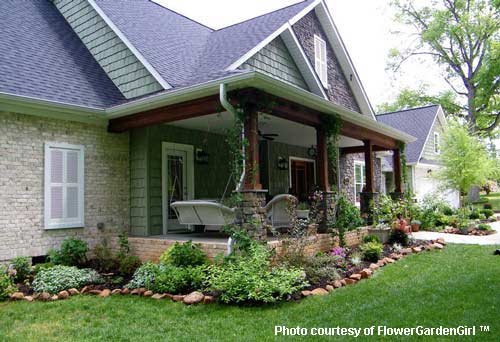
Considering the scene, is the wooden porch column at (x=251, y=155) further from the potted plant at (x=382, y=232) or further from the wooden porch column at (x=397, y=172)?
the wooden porch column at (x=397, y=172)

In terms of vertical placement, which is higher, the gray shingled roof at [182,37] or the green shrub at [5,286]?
the gray shingled roof at [182,37]

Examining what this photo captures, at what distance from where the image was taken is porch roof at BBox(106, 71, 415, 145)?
646 cm

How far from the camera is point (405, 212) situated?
12609mm

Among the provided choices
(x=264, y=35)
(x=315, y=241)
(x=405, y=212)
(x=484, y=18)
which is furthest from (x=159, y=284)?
(x=484, y=18)

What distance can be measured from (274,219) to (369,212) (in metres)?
4.00

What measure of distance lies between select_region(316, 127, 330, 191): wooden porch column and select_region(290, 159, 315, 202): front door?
16.4ft

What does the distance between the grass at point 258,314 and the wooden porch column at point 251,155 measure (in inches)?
82.3

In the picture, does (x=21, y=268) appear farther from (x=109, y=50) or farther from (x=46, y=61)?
(x=109, y=50)

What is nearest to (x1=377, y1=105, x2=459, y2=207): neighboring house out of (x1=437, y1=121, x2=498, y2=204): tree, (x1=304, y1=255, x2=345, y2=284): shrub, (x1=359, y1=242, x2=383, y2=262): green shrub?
(x1=437, y1=121, x2=498, y2=204): tree

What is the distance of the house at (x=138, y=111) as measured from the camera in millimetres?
7199

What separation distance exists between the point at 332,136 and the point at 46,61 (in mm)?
6315

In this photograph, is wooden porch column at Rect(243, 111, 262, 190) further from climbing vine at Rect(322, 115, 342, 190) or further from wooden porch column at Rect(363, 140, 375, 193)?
wooden porch column at Rect(363, 140, 375, 193)

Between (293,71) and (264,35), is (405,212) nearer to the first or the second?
(293,71)

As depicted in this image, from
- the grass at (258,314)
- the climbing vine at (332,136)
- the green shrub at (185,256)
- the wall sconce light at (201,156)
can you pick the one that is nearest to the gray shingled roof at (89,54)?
the wall sconce light at (201,156)
